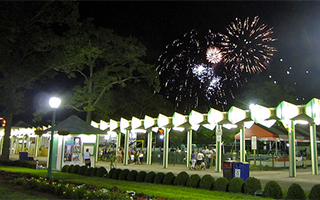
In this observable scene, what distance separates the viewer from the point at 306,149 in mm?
38875

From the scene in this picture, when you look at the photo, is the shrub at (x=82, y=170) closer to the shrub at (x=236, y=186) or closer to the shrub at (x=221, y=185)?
the shrub at (x=221, y=185)

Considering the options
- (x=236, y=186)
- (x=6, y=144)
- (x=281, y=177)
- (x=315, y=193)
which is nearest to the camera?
(x=315, y=193)

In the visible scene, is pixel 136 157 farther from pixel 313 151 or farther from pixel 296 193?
pixel 296 193

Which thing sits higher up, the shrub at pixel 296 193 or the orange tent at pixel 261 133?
the orange tent at pixel 261 133

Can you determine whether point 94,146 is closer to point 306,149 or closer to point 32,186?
point 32,186

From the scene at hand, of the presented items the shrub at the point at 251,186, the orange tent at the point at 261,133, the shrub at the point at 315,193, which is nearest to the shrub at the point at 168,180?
the shrub at the point at 251,186

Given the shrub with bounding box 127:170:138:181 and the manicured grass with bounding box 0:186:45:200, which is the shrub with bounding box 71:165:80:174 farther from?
the manicured grass with bounding box 0:186:45:200

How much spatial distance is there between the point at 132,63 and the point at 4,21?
16209 mm

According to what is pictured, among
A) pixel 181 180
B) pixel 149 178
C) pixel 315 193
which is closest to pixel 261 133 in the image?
pixel 149 178

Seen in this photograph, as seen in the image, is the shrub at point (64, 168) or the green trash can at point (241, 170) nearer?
the green trash can at point (241, 170)

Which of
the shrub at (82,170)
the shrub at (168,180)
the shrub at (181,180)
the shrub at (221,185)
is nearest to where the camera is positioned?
the shrub at (221,185)

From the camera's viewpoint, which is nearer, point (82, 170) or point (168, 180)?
point (168, 180)

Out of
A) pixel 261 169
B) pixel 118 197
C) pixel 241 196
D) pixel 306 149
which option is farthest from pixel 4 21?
pixel 306 149

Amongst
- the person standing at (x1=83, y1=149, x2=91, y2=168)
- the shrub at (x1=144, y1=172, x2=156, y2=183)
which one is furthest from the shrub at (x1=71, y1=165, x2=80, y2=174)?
the shrub at (x1=144, y1=172, x2=156, y2=183)
